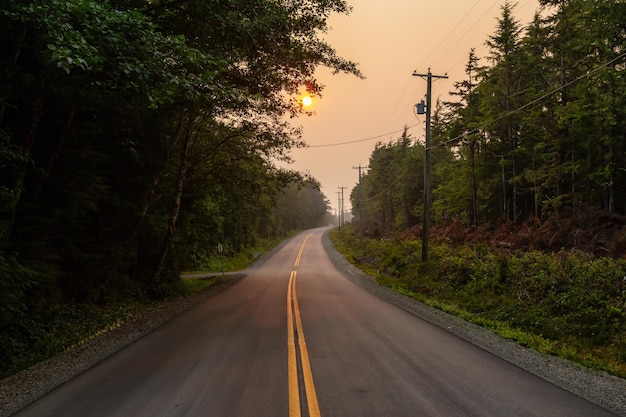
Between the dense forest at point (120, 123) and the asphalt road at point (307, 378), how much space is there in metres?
2.84

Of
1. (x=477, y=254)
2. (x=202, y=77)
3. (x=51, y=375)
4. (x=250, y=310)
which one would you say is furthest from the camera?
(x=477, y=254)

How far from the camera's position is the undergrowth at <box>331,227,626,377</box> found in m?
8.27

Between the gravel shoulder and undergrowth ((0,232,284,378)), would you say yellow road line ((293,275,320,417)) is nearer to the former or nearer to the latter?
the gravel shoulder

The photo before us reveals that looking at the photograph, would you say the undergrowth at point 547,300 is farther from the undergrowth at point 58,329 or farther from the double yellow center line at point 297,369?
the undergrowth at point 58,329

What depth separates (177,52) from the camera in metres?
6.91

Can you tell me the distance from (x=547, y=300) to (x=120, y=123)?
13.1 metres

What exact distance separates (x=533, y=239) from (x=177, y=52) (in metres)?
19.9

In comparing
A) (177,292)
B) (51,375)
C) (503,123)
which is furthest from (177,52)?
(503,123)

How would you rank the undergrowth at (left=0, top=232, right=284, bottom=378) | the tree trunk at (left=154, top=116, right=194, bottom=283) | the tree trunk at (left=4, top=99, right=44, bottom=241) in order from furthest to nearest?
the tree trunk at (left=154, top=116, right=194, bottom=283), the tree trunk at (left=4, top=99, right=44, bottom=241), the undergrowth at (left=0, top=232, right=284, bottom=378)

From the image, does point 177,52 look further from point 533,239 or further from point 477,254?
point 533,239

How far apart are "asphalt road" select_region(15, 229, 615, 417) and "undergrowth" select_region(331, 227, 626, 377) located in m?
2.35

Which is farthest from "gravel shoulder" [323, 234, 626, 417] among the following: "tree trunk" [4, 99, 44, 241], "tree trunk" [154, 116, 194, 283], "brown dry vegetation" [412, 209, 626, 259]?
"tree trunk" [154, 116, 194, 283]

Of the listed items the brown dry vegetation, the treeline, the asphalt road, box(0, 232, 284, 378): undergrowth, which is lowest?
box(0, 232, 284, 378): undergrowth

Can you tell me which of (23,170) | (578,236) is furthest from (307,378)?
(578,236)
